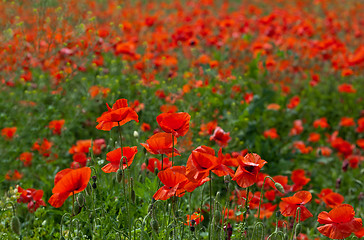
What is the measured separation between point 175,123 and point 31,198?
1073 mm

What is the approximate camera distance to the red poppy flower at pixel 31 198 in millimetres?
2404

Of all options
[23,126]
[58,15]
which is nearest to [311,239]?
[23,126]

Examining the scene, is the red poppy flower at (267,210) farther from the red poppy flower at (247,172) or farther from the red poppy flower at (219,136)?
the red poppy flower at (247,172)

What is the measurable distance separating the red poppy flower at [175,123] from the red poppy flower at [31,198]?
3.26ft

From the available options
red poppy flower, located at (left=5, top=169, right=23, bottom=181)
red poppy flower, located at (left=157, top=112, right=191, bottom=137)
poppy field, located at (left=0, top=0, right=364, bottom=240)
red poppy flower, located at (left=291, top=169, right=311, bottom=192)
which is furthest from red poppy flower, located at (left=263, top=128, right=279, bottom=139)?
red poppy flower, located at (left=157, top=112, right=191, bottom=137)

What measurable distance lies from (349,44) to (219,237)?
226 inches

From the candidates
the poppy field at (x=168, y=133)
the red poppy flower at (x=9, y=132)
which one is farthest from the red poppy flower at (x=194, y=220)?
the red poppy flower at (x=9, y=132)

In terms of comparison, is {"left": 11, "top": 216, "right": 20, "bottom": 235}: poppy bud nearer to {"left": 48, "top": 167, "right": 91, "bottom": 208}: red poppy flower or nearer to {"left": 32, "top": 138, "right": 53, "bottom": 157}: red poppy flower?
{"left": 48, "top": 167, "right": 91, "bottom": 208}: red poppy flower

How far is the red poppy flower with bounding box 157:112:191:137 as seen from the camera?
72.6 inches

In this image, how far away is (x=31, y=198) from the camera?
2.44 m

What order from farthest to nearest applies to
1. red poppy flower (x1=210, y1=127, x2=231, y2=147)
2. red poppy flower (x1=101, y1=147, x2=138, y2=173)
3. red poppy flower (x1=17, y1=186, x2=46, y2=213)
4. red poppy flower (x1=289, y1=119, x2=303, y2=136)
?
red poppy flower (x1=289, y1=119, x2=303, y2=136), red poppy flower (x1=210, y1=127, x2=231, y2=147), red poppy flower (x1=17, y1=186, x2=46, y2=213), red poppy flower (x1=101, y1=147, x2=138, y2=173)

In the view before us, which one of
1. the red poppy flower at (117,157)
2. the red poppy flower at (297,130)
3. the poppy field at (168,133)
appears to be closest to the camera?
the red poppy flower at (117,157)

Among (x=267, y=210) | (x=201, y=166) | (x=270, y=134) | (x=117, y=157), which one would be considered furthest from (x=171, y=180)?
(x=270, y=134)

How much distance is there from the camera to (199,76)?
14.2 ft
